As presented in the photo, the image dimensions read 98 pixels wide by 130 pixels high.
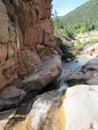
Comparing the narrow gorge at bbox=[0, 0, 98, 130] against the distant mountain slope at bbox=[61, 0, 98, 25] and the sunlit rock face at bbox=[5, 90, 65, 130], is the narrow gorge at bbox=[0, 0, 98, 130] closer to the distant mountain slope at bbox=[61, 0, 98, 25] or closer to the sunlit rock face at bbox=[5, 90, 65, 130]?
the sunlit rock face at bbox=[5, 90, 65, 130]

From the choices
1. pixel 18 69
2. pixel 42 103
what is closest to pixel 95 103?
pixel 42 103

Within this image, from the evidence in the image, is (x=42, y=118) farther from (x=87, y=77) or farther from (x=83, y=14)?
(x=83, y=14)

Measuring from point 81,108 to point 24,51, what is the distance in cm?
1195

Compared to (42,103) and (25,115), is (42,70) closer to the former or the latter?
(42,103)

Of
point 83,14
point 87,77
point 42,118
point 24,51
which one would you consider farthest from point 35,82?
point 83,14

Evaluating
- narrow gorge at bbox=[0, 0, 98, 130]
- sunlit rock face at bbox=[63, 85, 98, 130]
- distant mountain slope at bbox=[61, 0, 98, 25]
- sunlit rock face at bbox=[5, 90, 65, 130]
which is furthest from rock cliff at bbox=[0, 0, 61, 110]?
distant mountain slope at bbox=[61, 0, 98, 25]

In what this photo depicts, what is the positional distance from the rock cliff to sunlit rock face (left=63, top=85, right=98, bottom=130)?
17.6ft

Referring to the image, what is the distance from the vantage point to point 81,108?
1688 centimetres

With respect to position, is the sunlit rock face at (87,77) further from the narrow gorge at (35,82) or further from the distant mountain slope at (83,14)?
the distant mountain slope at (83,14)

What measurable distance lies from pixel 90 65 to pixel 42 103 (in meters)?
12.7

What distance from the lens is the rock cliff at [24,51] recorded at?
71.3 feet

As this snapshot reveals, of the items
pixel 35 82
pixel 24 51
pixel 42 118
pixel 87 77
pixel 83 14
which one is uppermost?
pixel 24 51

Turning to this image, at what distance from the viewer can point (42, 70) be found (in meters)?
26.7

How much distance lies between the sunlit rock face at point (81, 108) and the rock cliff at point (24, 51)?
5352 mm
